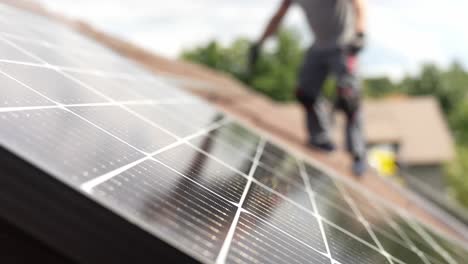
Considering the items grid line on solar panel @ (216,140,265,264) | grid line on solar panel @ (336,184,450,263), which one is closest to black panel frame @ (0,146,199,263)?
grid line on solar panel @ (216,140,265,264)

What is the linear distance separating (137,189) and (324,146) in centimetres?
552

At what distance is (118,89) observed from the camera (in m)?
2.98

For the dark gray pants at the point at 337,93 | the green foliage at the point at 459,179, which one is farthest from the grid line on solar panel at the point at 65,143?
the green foliage at the point at 459,179

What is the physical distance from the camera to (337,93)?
5.53 metres

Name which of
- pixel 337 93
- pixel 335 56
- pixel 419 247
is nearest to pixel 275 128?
pixel 337 93

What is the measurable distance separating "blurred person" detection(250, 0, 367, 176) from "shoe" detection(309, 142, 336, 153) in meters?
0.50

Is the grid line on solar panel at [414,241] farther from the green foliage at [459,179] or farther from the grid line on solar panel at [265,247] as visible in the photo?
the green foliage at [459,179]

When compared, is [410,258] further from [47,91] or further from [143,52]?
[143,52]

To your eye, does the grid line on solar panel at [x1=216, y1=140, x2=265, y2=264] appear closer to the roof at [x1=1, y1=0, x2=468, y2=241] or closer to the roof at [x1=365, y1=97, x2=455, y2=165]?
the roof at [x1=1, y1=0, x2=468, y2=241]

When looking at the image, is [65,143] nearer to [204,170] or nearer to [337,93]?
[204,170]

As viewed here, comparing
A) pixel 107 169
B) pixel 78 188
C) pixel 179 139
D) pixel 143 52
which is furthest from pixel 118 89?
pixel 143 52

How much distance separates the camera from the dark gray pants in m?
5.37

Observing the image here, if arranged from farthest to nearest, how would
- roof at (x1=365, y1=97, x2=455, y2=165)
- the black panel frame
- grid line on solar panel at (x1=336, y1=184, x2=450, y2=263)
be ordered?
roof at (x1=365, y1=97, x2=455, y2=165), grid line on solar panel at (x1=336, y1=184, x2=450, y2=263), the black panel frame

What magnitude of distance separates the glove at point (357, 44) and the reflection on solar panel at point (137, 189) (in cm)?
248
